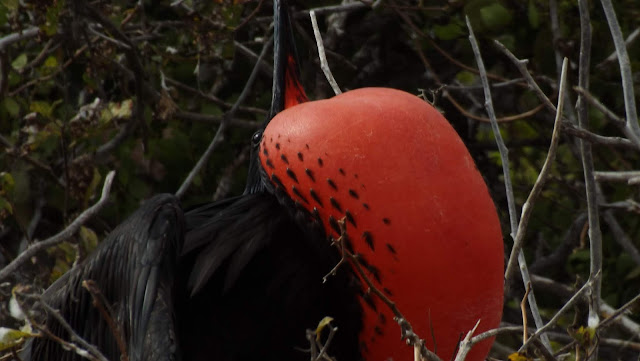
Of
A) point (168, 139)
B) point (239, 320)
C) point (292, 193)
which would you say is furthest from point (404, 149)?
point (168, 139)

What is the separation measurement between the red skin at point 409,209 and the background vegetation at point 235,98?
0.73 m

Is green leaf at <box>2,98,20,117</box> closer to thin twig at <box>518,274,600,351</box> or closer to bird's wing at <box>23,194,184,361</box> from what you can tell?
bird's wing at <box>23,194,184,361</box>

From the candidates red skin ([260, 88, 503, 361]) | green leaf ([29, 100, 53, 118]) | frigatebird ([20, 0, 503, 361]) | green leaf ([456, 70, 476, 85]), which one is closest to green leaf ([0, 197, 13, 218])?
green leaf ([29, 100, 53, 118])

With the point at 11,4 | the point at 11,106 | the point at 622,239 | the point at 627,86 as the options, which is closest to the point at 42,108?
the point at 11,106

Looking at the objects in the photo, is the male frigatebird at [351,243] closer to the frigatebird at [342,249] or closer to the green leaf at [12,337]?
the frigatebird at [342,249]

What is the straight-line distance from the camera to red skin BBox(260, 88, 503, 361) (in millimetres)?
1584

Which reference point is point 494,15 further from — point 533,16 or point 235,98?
point 235,98

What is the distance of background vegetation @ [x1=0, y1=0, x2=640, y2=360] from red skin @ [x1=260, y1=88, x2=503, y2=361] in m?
0.73

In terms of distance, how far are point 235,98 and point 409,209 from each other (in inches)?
50.4

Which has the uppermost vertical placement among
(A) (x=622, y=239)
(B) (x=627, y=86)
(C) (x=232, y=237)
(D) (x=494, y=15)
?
(B) (x=627, y=86)

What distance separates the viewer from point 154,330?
164 centimetres

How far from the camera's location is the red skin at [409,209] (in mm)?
1584

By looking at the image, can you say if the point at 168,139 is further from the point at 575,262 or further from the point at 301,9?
the point at 575,262

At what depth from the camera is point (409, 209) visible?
1586mm
